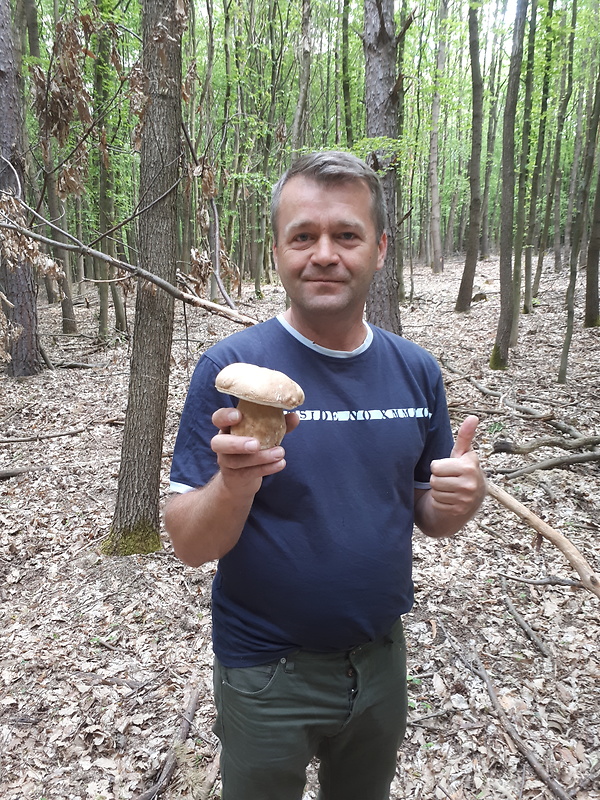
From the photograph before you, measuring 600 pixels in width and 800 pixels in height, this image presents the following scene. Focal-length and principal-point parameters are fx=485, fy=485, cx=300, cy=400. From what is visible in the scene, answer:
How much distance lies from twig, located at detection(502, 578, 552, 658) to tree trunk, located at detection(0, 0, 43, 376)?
24.8ft

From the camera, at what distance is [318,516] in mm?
1614

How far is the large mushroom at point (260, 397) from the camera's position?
1401mm

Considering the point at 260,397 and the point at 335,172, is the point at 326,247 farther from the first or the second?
the point at 260,397

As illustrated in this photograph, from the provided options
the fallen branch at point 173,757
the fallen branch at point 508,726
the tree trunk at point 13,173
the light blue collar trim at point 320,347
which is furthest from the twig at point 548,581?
the tree trunk at point 13,173

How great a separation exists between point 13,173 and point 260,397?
907 centimetres

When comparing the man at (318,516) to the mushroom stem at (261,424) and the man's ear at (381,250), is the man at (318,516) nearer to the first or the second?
the man's ear at (381,250)

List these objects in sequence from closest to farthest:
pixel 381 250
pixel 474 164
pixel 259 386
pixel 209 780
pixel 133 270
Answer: pixel 259 386 → pixel 381 250 → pixel 209 780 → pixel 133 270 → pixel 474 164

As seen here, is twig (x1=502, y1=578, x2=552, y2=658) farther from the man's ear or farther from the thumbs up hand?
the man's ear

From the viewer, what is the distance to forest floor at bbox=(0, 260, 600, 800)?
293 cm

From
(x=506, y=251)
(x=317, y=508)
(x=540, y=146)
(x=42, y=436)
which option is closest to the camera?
(x=317, y=508)

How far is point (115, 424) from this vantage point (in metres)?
7.78

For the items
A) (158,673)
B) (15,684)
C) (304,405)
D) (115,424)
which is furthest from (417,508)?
(115,424)

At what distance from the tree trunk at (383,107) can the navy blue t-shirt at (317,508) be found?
3.96 meters

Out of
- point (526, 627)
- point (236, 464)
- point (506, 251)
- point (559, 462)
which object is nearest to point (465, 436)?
point (236, 464)
